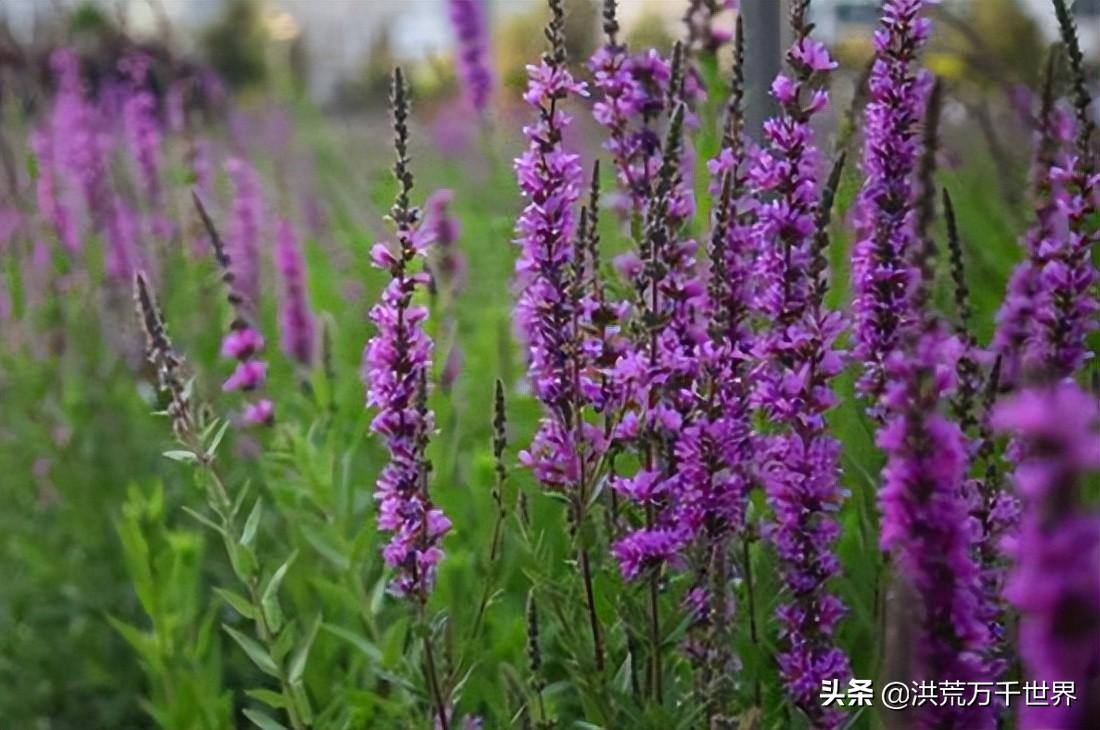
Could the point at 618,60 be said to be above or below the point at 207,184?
below

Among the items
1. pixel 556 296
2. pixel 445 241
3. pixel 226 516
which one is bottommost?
pixel 226 516

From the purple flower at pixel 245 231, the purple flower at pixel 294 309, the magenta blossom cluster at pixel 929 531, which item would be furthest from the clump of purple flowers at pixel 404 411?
the purple flower at pixel 245 231

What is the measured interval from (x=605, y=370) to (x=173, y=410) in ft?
1.69

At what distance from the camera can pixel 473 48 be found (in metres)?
3.36

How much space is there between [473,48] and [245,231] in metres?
0.73

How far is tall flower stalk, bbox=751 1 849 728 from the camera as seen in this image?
4.22 feet

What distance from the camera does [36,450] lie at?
3.06 meters

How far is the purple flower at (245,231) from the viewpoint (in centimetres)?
324

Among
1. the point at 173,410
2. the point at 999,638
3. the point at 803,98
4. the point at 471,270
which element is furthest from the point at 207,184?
the point at 999,638

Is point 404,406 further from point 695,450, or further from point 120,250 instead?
point 120,250

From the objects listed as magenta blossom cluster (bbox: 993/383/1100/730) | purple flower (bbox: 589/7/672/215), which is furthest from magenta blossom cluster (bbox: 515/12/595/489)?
magenta blossom cluster (bbox: 993/383/1100/730)

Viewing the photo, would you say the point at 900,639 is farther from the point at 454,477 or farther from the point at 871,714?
the point at 454,477

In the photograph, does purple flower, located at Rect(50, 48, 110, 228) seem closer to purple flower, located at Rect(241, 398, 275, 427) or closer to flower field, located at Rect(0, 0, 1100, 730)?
flower field, located at Rect(0, 0, 1100, 730)

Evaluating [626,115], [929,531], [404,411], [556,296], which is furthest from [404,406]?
[929,531]
